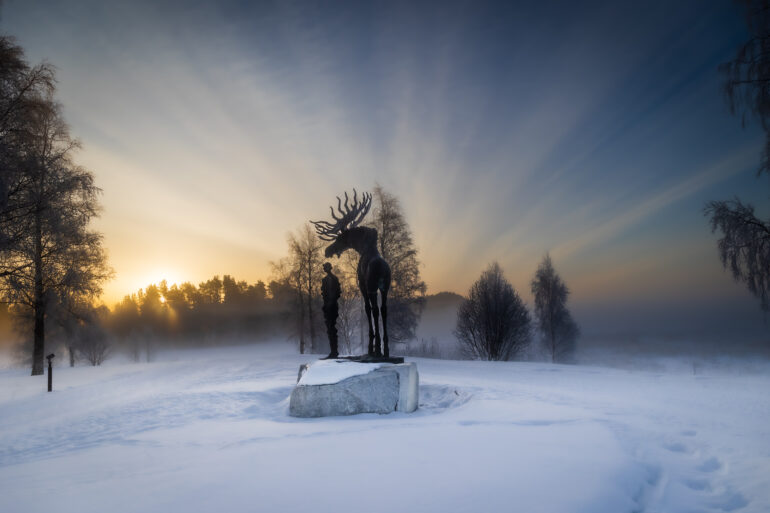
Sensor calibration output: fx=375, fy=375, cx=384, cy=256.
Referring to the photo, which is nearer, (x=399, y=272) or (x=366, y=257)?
(x=366, y=257)

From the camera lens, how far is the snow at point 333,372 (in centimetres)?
638

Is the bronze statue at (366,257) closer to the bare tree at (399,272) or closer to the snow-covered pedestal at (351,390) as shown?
the snow-covered pedestal at (351,390)

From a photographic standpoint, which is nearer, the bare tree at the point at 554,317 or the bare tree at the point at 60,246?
the bare tree at the point at 60,246

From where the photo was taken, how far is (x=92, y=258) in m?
15.4

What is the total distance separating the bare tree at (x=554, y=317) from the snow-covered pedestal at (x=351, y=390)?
78.0ft

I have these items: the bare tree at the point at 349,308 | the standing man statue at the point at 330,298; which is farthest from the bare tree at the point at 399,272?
the standing man statue at the point at 330,298

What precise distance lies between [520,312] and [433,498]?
863 inches

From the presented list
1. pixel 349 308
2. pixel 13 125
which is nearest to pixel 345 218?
pixel 13 125

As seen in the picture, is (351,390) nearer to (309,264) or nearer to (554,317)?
(309,264)

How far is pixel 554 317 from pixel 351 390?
25.2 metres

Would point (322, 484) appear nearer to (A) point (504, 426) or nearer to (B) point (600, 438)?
(A) point (504, 426)

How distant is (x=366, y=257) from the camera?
791cm

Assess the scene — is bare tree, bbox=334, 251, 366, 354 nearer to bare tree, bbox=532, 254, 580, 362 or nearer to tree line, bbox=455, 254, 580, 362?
tree line, bbox=455, 254, 580, 362

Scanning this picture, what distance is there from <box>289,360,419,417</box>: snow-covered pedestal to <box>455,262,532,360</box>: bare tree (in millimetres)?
16510
